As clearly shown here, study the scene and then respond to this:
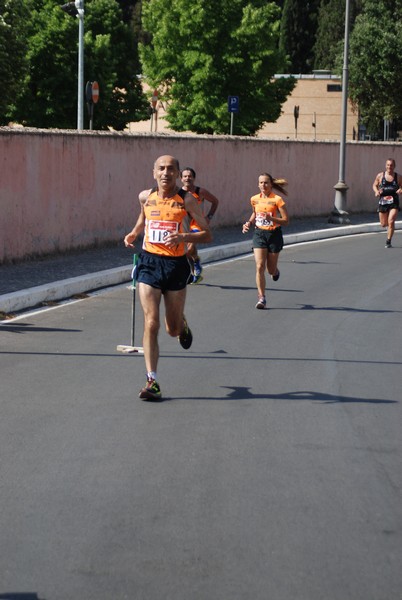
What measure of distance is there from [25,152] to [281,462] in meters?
12.4

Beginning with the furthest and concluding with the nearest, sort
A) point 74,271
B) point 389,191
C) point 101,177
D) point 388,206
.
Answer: point 389,191 → point 388,206 → point 101,177 → point 74,271

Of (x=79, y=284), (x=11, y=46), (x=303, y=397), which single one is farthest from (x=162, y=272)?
(x=11, y=46)

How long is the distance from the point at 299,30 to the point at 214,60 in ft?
141

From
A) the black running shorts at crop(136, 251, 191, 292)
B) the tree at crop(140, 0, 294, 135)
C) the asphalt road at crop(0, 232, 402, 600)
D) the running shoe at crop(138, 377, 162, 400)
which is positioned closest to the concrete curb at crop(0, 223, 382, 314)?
the asphalt road at crop(0, 232, 402, 600)

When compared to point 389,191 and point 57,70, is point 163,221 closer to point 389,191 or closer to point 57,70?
point 389,191

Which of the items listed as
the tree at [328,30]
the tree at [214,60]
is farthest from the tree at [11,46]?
the tree at [328,30]

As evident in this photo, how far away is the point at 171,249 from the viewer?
9.44 m

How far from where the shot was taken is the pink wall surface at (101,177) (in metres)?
18.8

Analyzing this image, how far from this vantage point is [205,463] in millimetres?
7316

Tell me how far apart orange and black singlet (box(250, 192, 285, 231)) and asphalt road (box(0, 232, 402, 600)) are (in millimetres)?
1799

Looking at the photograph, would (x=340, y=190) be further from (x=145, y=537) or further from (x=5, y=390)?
(x=145, y=537)

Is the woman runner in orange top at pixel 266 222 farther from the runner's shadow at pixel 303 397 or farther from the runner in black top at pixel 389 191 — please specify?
the runner in black top at pixel 389 191

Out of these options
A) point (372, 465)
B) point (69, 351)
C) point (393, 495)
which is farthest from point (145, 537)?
point (69, 351)

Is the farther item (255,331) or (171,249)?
(255,331)
